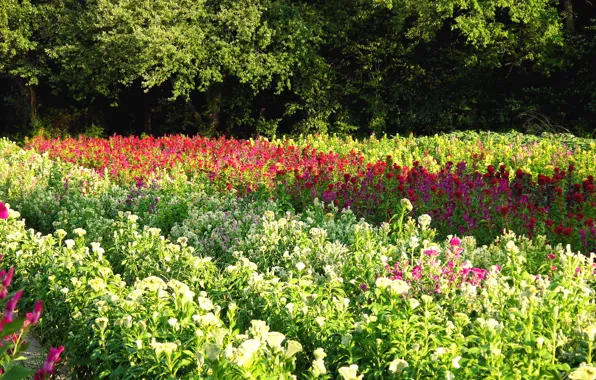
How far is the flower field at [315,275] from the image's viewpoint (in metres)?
2.85

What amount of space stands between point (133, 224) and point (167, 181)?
2860mm

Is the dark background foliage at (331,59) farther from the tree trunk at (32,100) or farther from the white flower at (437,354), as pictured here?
the white flower at (437,354)

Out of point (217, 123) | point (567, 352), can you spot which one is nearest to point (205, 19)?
point (217, 123)

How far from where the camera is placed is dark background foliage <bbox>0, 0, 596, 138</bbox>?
1727 cm

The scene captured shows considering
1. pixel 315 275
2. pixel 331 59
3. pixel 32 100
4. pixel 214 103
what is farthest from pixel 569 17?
pixel 32 100

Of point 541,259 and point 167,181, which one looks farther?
point 167,181

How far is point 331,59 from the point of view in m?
22.0

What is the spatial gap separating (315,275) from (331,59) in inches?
724

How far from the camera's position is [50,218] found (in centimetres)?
800

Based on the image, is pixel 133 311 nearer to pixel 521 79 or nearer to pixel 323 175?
pixel 323 175

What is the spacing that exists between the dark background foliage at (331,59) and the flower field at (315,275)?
355 inches

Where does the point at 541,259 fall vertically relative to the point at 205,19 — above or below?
below

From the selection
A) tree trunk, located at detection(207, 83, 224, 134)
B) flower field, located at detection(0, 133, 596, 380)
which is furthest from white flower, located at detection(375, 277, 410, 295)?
tree trunk, located at detection(207, 83, 224, 134)

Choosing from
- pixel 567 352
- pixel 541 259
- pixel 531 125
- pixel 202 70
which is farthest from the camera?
pixel 202 70
